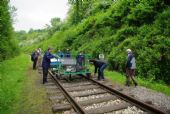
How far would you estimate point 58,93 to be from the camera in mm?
11078

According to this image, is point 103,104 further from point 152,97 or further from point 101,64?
point 101,64

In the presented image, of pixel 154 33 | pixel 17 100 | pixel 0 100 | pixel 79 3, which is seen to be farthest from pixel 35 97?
pixel 79 3

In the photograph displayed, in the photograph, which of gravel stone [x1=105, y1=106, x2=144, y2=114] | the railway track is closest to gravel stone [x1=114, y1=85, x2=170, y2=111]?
the railway track

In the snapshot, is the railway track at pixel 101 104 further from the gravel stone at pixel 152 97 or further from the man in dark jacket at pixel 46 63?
the man in dark jacket at pixel 46 63

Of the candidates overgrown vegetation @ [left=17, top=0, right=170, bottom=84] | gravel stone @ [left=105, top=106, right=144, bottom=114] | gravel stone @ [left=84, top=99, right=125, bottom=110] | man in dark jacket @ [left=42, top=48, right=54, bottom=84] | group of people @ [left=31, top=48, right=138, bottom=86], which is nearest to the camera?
gravel stone @ [left=105, top=106, right=144, bottom=114]

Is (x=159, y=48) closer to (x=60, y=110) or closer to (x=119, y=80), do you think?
(x=119, y=80)

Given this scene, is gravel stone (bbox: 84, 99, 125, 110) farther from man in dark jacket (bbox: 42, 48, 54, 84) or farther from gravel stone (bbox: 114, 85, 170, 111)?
man in dark jacket (bbox: 42, 48, 54, 84)

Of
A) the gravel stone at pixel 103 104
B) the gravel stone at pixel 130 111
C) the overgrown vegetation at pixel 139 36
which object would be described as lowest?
the gravel stone at pixel 130 111

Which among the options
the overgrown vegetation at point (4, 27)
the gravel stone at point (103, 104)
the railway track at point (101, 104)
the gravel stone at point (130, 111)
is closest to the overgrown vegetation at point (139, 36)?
the railway track at point (101, 104)

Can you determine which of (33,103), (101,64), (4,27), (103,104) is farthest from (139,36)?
(4,27)

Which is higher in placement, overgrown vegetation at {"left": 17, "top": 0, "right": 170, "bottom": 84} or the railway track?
overgrown vegetation at {"left": 17, "top": 0, "right": 170, "bottom": 84}

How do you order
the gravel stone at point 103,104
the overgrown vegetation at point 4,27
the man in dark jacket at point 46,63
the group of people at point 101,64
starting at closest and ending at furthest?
1. the gravel stone at point 103,104
2. the group of people at point 101,64
3. the man in dark jacket at point 46,63
4. the overgrown vegetation at point 4,27

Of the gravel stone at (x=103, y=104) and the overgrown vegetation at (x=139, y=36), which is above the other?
the overgrown vegetation at (x=139, y=36)

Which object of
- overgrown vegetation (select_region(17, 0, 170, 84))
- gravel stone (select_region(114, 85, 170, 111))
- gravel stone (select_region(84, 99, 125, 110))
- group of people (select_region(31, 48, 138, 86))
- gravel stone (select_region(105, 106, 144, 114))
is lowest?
gravel stone (select_region(105, 106, 144, 114))
